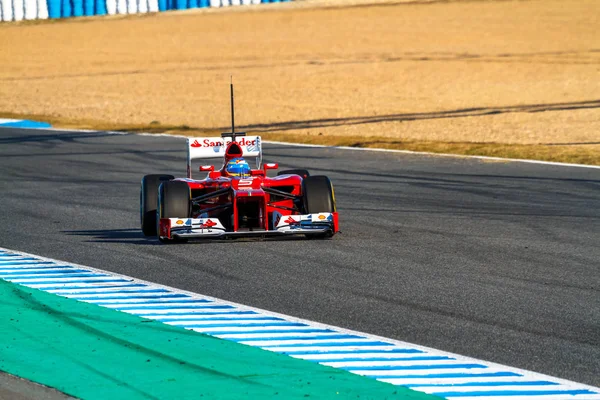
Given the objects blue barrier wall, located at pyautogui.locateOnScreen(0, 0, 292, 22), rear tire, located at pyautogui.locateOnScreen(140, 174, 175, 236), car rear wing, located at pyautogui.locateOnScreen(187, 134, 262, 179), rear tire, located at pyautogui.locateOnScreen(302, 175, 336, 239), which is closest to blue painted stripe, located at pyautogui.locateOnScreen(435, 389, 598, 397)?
rear tire, located at pyautogui.locateOnScreen(302, 175, 336, 239)

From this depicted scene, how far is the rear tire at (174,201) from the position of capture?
11906mm


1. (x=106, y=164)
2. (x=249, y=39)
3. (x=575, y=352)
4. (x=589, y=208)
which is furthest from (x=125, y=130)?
(x=249, y=39)

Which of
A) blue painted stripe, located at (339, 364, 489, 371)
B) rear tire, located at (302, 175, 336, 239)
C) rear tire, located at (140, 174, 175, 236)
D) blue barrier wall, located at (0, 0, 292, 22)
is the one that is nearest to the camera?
blue painted stripe, located at (339, 364, 489, 371)

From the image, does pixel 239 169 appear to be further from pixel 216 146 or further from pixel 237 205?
pixel 216 146

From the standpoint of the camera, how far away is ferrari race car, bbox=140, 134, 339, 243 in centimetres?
1178

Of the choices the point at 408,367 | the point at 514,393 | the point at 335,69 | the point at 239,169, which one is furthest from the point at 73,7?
the point at 514,393

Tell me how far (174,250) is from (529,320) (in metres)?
4.68

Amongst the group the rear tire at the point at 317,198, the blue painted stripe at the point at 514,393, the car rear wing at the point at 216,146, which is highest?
the car rear wing at the point at 216,146

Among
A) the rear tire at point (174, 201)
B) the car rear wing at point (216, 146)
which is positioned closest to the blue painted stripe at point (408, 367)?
the rear tire at point (174, 201)

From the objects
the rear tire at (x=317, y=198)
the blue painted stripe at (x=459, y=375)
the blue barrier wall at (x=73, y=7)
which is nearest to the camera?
the blue painted stripe at (x=459, y=375)

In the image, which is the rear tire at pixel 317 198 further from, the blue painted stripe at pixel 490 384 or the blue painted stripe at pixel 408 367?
the blue painted stripe at pixel 490 384

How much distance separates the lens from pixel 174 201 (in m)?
11.9

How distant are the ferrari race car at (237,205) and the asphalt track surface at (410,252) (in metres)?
0.20

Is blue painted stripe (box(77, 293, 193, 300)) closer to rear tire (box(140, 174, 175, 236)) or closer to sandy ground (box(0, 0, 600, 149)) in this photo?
rear tire (box(140, 174, 175, 236))
